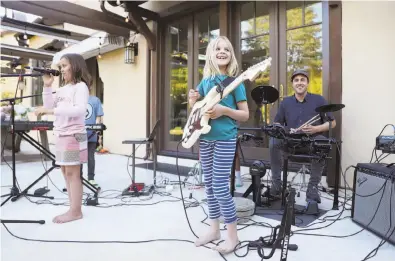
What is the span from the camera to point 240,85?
1659mm

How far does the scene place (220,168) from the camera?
1.65 metres

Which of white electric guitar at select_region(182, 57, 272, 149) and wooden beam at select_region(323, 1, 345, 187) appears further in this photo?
wooden beam at select_region(323, 1, 345, 187)

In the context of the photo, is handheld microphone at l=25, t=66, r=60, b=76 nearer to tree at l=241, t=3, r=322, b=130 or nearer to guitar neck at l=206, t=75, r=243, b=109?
guitar neck at l=206, t=75, r=243, b=109

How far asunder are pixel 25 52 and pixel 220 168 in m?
7.37

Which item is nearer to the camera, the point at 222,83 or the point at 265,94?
the point at 222,83

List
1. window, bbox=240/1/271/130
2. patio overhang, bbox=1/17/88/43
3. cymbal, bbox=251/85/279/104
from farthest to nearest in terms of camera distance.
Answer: patio overhang, bbox=1/17/88/43 < window, bbox=240/1/271/130 < cymbal, bbox=251/85/279/104

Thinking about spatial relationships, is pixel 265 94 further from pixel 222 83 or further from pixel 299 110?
pixel 222 83

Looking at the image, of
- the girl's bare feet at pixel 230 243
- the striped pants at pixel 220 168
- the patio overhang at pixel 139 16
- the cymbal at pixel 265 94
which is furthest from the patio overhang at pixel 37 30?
the girl's bare feet at pixel 230 243

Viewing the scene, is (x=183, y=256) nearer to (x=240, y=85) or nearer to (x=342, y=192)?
(x=240, y=85)

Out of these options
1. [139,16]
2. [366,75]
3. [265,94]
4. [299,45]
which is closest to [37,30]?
[139,16]

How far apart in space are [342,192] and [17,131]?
3574 mm

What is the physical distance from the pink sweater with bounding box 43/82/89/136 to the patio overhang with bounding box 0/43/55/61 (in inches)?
214

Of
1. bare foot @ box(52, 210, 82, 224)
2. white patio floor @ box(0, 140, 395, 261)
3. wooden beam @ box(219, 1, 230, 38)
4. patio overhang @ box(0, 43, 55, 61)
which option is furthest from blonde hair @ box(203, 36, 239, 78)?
patio overhang @ box(0, 43, 55, 61)

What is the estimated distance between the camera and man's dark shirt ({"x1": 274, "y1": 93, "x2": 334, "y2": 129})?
9.25 feet
